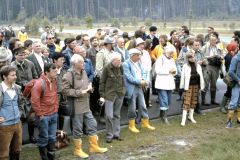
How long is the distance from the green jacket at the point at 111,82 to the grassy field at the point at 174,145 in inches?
37.1

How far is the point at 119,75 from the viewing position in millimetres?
7262

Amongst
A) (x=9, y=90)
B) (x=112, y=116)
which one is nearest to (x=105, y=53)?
(x=112, y=116)

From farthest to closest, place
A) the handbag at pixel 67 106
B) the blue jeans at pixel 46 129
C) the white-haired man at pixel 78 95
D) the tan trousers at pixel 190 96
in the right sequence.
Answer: the tan trousers at pixel 190 96 → the handbag at pixel 67 106 → the white-haired man at pixel 78 95 → the blue jeans at pixel 46 129

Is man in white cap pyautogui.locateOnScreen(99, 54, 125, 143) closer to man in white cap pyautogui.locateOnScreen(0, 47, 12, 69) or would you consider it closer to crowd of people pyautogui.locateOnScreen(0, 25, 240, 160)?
crowd of people pyautogui.locateOnScreen(0, 25, 240, 160)

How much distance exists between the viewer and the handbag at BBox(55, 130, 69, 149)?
7.03 metres

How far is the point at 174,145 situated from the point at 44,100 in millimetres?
2692

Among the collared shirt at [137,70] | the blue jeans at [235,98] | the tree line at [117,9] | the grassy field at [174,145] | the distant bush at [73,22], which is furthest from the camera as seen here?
the tree line at [117,9]

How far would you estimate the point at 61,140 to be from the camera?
7.10 meters

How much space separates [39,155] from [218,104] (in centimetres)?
542

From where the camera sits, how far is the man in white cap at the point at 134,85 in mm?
7797

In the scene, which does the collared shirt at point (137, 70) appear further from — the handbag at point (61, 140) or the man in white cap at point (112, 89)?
the handbag at point (61, 140)

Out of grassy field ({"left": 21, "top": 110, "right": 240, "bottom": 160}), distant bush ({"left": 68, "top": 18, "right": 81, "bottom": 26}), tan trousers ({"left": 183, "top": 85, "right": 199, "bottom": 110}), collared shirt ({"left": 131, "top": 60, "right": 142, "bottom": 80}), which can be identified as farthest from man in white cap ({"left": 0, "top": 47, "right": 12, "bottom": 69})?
distant bush ({"left": 68, "top": 18, "right": 81, "bottom": 26})

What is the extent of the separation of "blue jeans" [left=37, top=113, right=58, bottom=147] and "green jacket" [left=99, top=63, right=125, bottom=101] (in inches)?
50.2

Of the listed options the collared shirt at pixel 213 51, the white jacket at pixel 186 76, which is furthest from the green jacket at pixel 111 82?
the collared shirt at pixel 213 51
